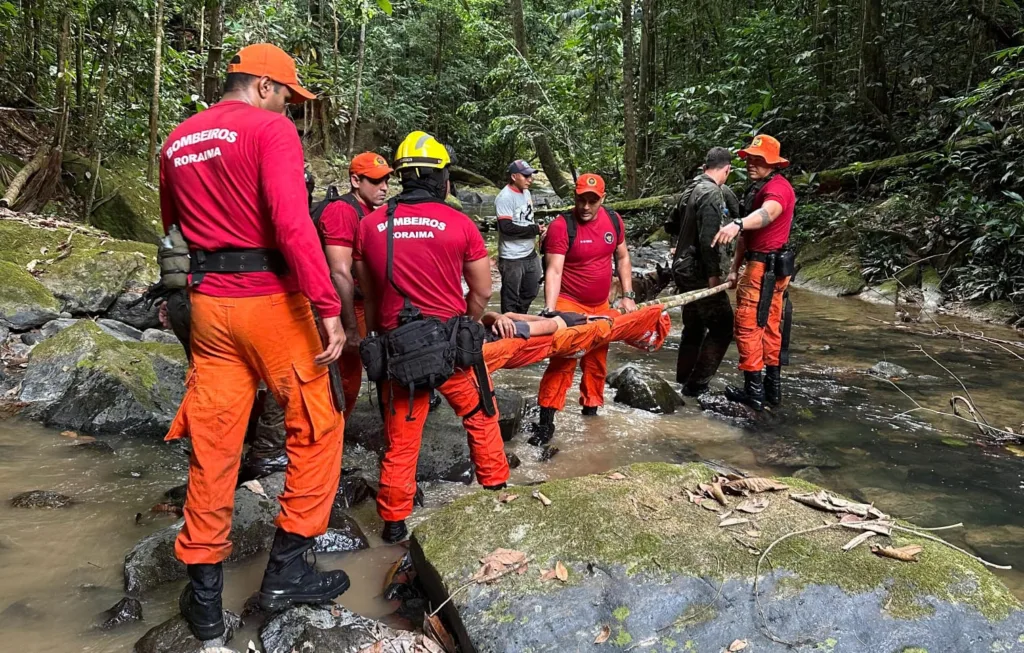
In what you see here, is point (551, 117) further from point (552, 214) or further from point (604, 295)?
point (604, 295)

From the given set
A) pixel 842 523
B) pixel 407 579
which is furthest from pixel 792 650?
pixel 407 579

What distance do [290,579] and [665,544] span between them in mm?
1583

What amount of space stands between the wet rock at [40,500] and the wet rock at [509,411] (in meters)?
2.84

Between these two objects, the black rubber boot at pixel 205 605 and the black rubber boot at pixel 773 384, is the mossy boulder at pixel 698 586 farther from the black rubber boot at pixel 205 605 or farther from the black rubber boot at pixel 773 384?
the black rubber boot at pixel 773 384

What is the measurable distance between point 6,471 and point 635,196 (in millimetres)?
14572

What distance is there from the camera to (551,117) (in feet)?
56.4

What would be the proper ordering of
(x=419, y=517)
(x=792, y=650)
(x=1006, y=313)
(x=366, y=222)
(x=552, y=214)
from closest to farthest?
(x=792, y=650)
(x=366, y=222)
(x=419, y=517)
(x=1006, y=313)
(x=552, y=214)

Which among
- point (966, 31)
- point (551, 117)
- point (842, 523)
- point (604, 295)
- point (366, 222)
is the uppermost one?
point (966, 31)

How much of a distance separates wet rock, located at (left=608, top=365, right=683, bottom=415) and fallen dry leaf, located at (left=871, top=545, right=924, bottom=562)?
3585 mm

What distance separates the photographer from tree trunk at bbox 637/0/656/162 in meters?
15.8

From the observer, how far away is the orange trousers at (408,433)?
11.9 ft

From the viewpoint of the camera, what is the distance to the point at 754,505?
9.55 ft

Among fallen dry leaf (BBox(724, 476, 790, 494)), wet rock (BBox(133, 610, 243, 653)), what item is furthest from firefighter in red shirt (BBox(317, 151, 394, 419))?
fallen dry leaf (BBox(724, 476, 790, 494))

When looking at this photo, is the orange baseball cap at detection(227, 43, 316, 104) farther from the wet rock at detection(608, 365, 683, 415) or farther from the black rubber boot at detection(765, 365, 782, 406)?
the black rubber boot at detection(765, 365, 782, 406)
